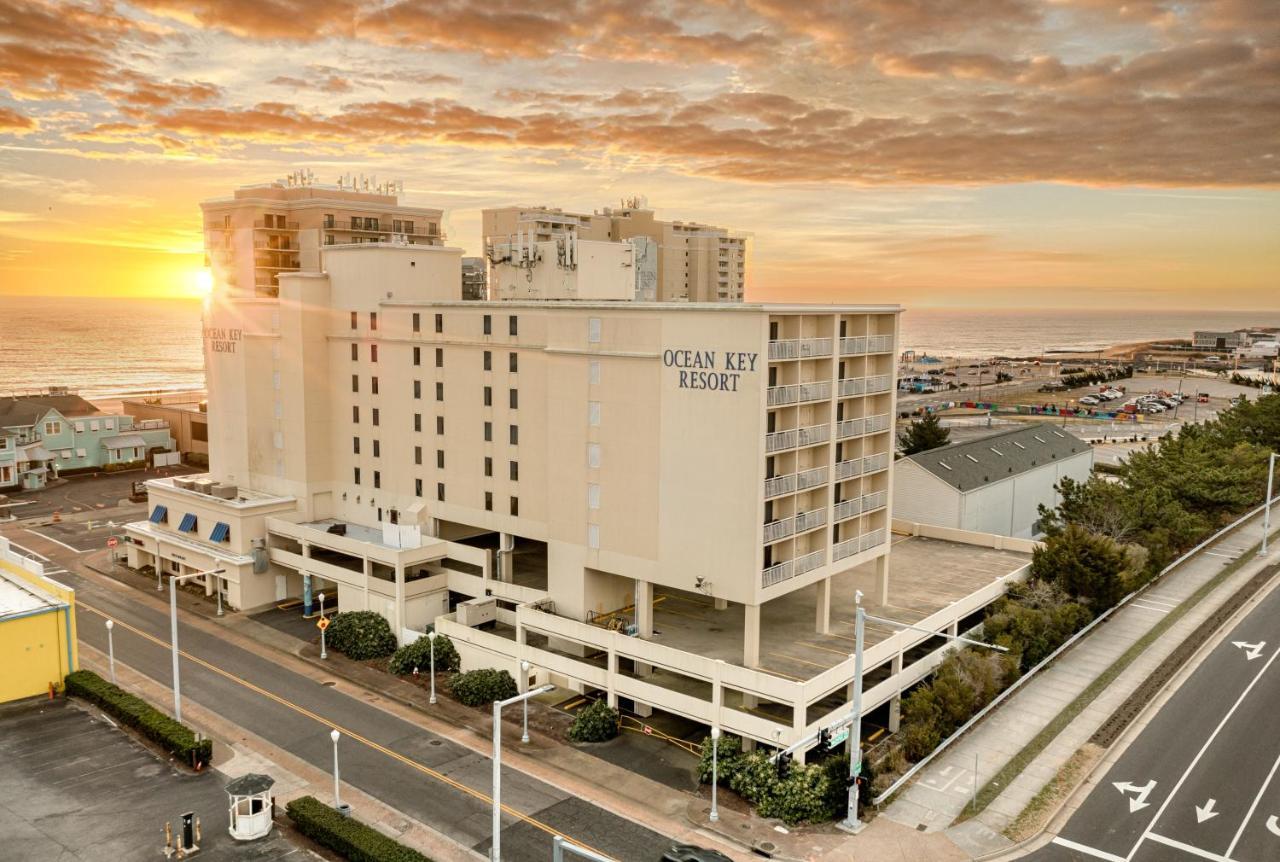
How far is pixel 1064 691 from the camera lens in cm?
4700

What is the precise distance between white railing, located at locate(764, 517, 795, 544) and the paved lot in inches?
914

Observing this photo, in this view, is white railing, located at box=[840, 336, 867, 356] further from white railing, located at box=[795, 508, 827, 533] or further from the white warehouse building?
the white warehouse building

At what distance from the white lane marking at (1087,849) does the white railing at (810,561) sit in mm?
15726

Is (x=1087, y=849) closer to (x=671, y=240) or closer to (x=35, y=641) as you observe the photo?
(x=35, y=641)

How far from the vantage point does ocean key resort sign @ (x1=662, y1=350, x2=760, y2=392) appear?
42.3 metres

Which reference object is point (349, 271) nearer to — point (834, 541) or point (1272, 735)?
point (834, 541)

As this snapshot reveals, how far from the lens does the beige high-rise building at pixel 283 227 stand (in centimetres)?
6938

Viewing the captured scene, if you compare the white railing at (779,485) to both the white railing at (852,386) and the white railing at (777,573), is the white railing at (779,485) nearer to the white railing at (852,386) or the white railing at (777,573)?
the white railing at (777,573)

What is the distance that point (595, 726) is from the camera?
142ft

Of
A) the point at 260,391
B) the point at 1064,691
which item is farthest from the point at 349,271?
the point at 1064,691

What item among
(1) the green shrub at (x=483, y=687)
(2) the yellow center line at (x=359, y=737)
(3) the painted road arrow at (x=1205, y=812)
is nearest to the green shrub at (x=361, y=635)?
(2) the yellow center line at (x=359, y=737)

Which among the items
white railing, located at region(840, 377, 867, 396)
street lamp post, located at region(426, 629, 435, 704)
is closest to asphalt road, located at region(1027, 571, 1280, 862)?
white railing, located at region(840, 377, 867, 396)

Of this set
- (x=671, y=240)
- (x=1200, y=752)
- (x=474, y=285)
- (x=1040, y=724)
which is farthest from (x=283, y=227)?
(x=671, y=240)

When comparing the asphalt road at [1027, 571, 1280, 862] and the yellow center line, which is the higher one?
the asphalt road at [1027, 571, 1280, 862]
